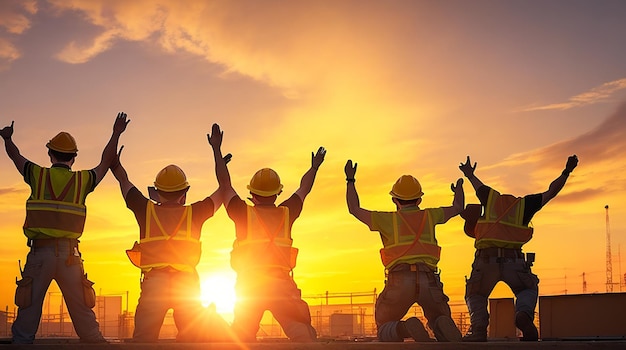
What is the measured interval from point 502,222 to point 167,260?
519cm

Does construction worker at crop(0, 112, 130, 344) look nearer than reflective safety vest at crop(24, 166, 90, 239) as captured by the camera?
Yes

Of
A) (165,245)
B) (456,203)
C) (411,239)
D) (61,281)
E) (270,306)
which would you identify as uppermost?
(456,203)

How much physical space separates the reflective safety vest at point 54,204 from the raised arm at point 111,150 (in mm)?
261

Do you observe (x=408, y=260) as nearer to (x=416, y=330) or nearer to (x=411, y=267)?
Answer: (x=411, y=267)

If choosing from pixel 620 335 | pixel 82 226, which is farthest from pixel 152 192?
pixel 620 335

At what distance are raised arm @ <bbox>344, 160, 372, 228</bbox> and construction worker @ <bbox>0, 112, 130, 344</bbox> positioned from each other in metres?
3.41

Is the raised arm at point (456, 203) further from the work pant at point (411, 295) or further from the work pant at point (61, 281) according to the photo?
the work pant at point (61, 281)

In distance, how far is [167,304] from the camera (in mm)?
9484

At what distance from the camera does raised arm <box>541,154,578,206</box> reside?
12.2 metres

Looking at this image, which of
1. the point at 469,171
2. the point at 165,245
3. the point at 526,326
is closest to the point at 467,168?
the point at 469,171

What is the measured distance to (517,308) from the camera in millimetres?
11594

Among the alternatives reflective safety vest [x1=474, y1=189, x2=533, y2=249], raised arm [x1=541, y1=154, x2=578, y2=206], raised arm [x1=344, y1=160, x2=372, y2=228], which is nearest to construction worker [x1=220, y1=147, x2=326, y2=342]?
raised arm [x1=344, y1=160, x2=372, y2=228]

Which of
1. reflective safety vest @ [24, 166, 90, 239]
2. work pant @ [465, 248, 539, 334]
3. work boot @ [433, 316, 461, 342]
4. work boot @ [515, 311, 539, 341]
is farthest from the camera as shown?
work pant @ [465, 248, 539, 334]

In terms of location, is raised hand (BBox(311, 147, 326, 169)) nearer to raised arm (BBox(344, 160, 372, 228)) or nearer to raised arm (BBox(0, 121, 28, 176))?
raised arm (BBox(344, 160, 372, 228))
